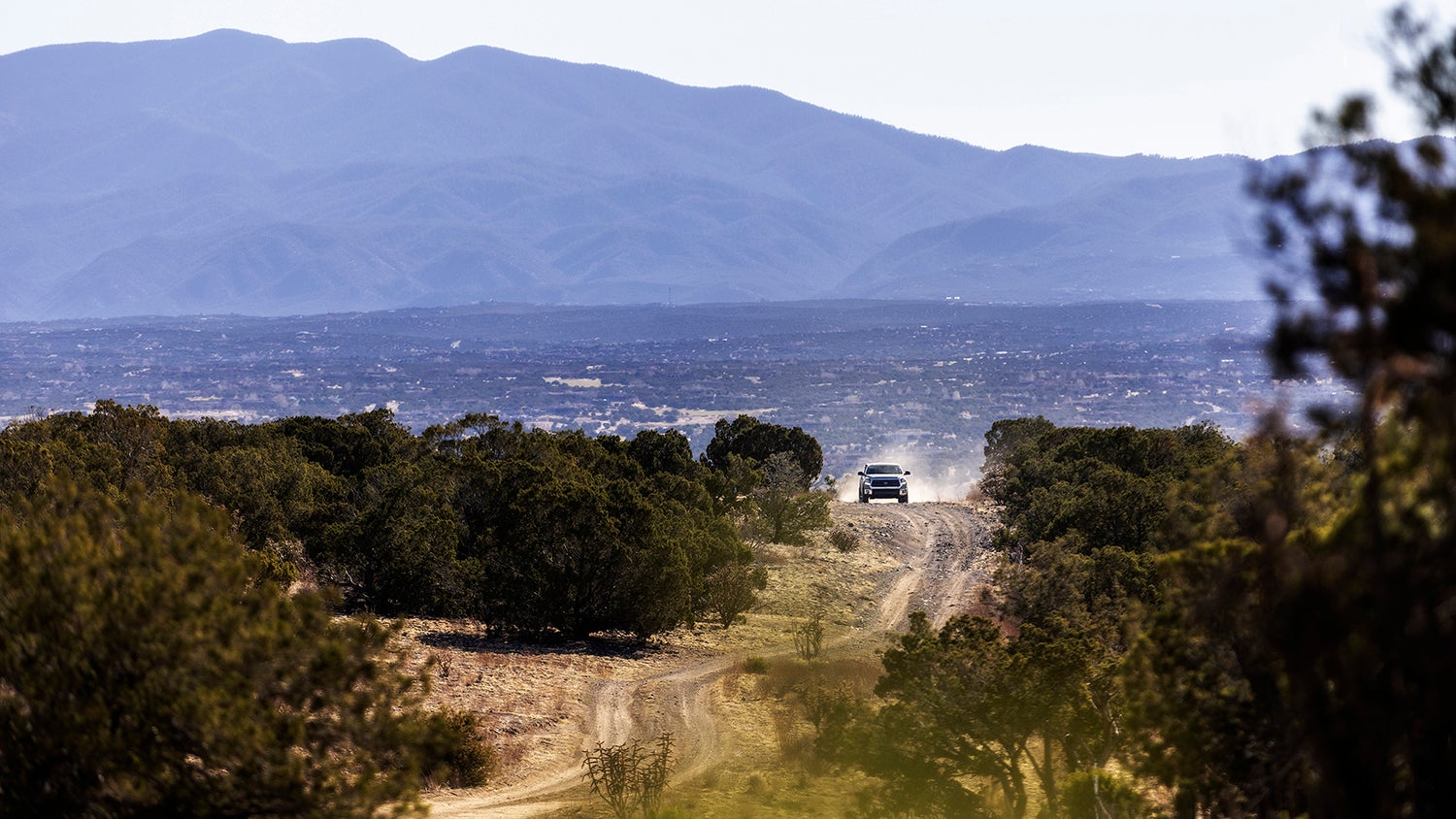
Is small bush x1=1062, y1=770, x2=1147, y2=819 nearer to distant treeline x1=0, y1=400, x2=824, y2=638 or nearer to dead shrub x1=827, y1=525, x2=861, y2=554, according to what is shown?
distant treeline x1=0, y1=400, x2=824, y2=638

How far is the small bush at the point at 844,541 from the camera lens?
38375mm

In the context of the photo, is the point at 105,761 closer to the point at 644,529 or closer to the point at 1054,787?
the point at 1054,787

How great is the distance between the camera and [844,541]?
38469 mm

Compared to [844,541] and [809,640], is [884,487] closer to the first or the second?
[844,541]

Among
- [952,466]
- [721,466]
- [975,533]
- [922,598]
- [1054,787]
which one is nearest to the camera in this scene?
[1054,787]

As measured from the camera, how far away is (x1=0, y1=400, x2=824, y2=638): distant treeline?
2522 centimetres

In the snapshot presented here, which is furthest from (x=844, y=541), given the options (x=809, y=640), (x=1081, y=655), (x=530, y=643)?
(x=1081, y=655)

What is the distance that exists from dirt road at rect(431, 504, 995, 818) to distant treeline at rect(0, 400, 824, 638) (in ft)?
9.13

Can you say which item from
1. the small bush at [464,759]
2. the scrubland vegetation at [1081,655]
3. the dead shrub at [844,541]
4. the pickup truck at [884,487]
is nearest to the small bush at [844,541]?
the dead shrub at [844,541]

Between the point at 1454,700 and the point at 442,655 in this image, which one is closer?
the point at 1454,700

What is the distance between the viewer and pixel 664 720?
1983 cm

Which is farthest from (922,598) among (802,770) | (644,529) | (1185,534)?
(1185,534)

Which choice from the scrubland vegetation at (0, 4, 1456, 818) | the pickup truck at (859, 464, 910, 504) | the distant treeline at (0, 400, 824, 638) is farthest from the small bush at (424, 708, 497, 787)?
the pickup truck at (859, 464, 910, 504)

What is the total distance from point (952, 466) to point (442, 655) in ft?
261
